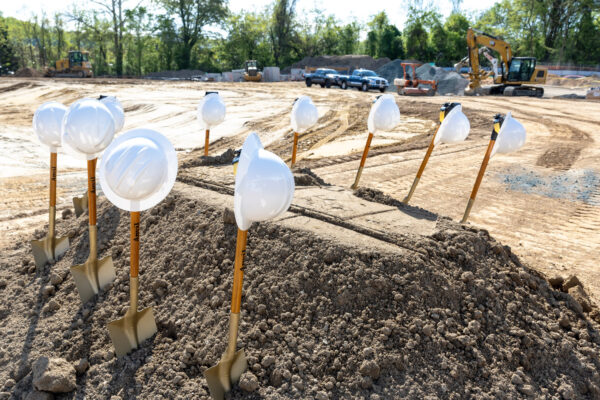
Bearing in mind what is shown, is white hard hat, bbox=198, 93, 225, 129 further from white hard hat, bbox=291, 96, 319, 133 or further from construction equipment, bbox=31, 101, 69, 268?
construction equipment, bbox=31, 101, 69, 268

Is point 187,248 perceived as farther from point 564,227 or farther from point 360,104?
point 360,104

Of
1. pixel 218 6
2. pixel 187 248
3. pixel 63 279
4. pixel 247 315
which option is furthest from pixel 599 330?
pixel 218 6

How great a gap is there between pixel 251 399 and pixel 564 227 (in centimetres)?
565

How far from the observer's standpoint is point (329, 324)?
2.96 m

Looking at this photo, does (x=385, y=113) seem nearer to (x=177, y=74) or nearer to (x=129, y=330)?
(x=129, y=330)

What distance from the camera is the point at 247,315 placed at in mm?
3119

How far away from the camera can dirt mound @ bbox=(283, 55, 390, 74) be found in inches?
1686

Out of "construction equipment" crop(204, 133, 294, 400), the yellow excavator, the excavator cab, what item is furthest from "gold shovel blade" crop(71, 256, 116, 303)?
the excavator cab

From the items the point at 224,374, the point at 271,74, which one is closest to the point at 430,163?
the point at 224,374

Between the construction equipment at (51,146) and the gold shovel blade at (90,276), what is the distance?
98cm

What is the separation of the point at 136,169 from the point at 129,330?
1.22m

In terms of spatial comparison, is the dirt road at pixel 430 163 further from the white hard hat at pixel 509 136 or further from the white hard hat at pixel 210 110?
the white hard hat at pixel 210 110

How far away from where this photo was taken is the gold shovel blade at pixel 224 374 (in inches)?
106

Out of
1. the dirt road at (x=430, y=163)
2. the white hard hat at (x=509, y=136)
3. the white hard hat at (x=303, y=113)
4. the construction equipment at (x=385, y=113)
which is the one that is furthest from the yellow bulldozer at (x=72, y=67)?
the white hard hat at (x=509, y=136)
